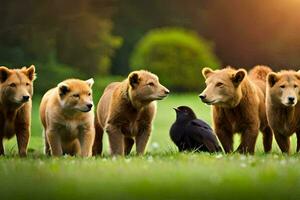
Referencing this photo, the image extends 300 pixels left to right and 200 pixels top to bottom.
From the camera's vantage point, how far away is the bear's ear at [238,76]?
9.84m

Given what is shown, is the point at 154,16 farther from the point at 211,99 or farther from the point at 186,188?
the point at 186,188

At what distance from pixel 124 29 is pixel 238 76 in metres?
29.1

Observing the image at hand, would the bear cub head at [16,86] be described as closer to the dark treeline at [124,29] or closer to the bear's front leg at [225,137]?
the bear's front leg at [225,137]

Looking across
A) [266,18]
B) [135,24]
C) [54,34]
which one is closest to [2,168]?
[54,34]

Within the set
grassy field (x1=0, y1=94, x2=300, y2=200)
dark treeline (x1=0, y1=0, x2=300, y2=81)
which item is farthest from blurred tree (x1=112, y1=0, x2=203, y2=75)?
grassy field (x1=0, y1=94, x2=300, y2=200)

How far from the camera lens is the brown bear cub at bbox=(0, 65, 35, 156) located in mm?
9727

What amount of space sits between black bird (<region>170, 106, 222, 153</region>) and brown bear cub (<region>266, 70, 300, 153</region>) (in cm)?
80

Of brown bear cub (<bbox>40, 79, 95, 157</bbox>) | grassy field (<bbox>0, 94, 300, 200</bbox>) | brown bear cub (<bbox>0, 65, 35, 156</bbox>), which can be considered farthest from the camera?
brown bear cub (<bbox>0, 65, 35, 156</bbox>)

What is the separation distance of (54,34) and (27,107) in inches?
752

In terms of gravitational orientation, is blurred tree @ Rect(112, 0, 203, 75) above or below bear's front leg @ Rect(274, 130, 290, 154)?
above

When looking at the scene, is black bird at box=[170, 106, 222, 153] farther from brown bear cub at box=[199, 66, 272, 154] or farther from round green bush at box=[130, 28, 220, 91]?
round green bush at box=[130, 28, 220, 91]

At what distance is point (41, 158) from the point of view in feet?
30.5

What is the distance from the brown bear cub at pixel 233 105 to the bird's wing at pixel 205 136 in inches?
8.5

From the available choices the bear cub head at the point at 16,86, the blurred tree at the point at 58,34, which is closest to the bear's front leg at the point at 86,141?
the bear cub head at the point at 16,86
